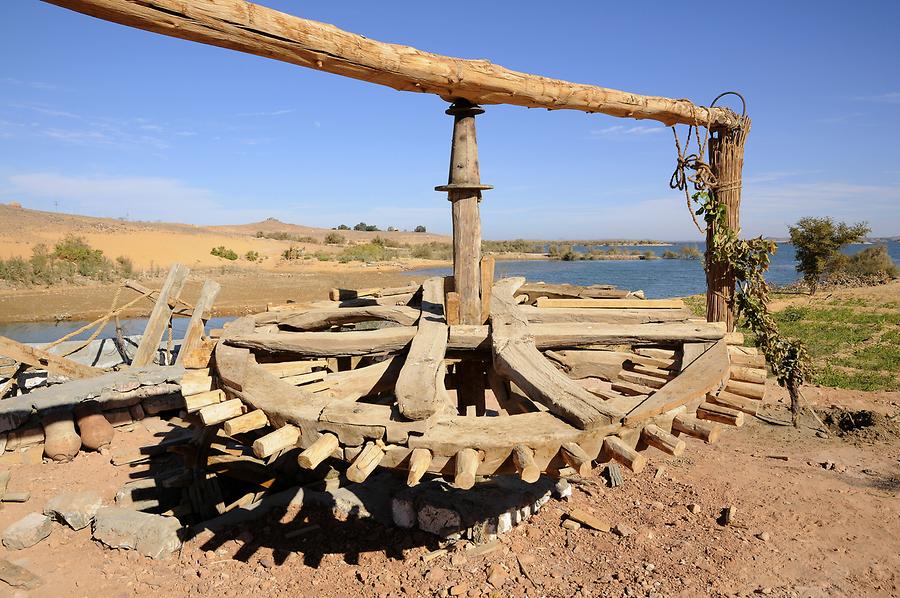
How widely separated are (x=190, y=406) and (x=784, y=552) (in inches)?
175

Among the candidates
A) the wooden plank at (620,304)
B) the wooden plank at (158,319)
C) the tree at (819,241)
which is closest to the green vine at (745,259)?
the wooden plank at (620,304)

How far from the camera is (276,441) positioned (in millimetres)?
2447

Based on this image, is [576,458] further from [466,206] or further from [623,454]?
[466,206]

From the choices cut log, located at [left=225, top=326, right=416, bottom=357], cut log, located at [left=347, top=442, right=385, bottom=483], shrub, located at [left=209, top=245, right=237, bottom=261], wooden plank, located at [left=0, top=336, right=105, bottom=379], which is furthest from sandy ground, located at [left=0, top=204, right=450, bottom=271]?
cut log, located at [left=347, top=442, right=385, bottom=483]

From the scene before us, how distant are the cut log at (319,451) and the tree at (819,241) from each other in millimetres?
24236

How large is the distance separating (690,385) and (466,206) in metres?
1.86

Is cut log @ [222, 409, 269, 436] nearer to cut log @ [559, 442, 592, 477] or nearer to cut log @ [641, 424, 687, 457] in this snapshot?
cut log @ [559, 442, 592, 477]

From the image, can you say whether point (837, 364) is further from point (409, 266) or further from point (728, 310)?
point (409, 266)

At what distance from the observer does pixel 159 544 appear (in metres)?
4.36

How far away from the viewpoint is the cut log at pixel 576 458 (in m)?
2.17

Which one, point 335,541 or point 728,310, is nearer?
point 335,541

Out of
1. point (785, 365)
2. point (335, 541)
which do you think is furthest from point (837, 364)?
point (335, 541)

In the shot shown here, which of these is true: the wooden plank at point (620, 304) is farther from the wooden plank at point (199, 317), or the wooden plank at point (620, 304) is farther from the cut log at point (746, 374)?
the wooden plank at point (199, 317)

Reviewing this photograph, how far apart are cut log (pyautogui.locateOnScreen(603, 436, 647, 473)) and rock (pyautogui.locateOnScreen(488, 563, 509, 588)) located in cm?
190
